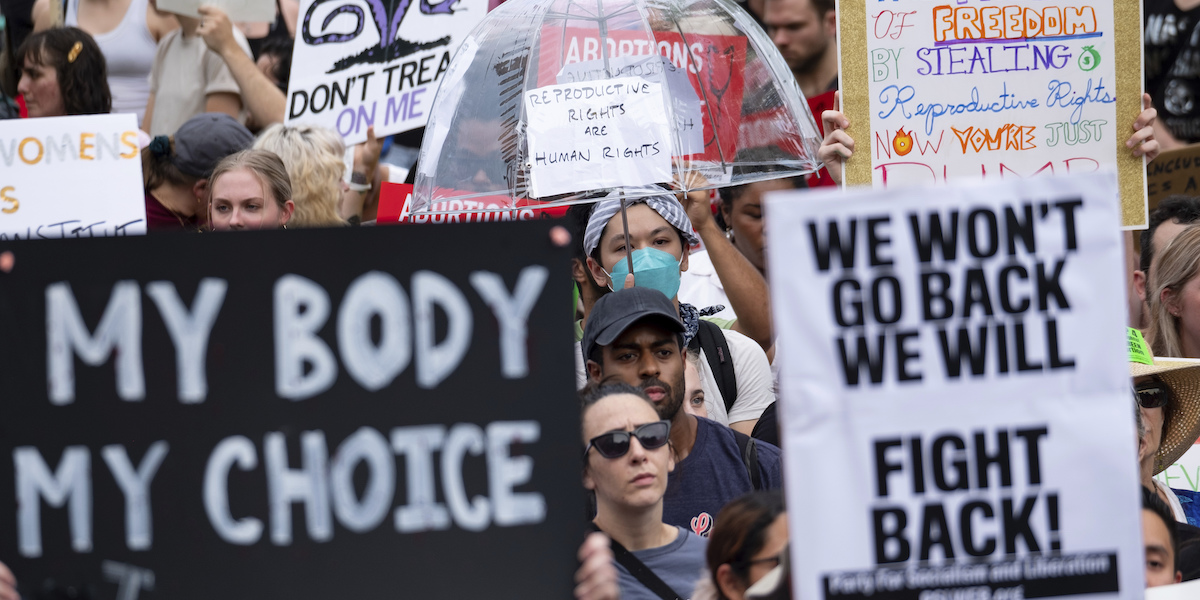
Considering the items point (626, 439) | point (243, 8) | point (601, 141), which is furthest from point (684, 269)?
point (243, 8)

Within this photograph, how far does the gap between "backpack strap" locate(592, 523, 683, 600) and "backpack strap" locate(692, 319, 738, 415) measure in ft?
4.10

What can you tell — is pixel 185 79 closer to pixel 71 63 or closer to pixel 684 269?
pixel 71 63

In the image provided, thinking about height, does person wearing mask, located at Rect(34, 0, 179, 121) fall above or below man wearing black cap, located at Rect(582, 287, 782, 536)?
above

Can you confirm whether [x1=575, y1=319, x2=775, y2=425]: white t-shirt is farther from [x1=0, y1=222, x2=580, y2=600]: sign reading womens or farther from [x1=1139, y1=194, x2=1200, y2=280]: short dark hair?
[x1=0, y1=222, x2=580, y2=600]: sign reading womens

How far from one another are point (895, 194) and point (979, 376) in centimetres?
36

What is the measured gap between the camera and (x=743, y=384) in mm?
4441

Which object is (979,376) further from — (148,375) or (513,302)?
(148,375)

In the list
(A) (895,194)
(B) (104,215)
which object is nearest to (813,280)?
(A) (895,194)

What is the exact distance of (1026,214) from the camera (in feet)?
7.57

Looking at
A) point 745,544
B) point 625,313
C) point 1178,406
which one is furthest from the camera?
point 1178,406

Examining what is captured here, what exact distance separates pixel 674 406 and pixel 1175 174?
3.77 m

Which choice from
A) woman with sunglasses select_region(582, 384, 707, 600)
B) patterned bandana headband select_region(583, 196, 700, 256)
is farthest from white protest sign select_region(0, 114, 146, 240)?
woman with sunglasses select_region(582, 384, 707, 600)

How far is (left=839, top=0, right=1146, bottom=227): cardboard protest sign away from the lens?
4281mm

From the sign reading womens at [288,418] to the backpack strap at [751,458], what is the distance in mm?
1422
